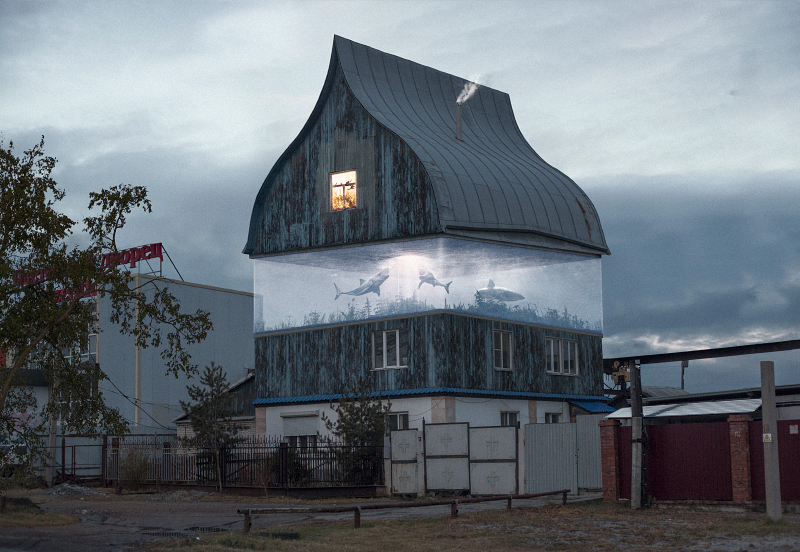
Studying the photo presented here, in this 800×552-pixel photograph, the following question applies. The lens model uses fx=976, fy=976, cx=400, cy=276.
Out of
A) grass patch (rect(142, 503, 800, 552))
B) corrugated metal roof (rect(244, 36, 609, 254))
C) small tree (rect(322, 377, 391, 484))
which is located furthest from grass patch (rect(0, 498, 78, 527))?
corrugated metal roof (rect(244, 36, 609, 254))

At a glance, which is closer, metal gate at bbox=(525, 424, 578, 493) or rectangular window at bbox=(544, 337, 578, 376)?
metal gate at bbox=(525, 424, 578, 493)

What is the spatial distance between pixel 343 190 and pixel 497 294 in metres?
7.67

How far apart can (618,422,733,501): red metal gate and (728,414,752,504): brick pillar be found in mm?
268

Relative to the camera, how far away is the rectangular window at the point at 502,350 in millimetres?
39188

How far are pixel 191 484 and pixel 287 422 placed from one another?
6610 millimetres

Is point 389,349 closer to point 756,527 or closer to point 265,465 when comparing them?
point 265,465

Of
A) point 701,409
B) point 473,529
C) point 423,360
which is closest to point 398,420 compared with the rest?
point 423,360

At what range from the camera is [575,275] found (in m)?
43.2

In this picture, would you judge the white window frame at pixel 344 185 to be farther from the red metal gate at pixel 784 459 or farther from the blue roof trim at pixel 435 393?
the red metal gate at pixel 784 459

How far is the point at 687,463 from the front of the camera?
23.9 meters

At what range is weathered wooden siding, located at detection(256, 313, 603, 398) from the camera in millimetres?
36969

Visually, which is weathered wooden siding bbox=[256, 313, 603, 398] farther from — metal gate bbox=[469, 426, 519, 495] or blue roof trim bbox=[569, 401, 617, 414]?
metal gate bbox=[469, 426, 519, 495]

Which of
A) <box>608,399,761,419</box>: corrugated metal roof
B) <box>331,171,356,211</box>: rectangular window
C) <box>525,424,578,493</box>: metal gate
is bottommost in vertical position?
<box>525,424,578,493</box>: metal gate

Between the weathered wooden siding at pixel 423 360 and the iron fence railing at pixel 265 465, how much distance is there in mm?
4301
